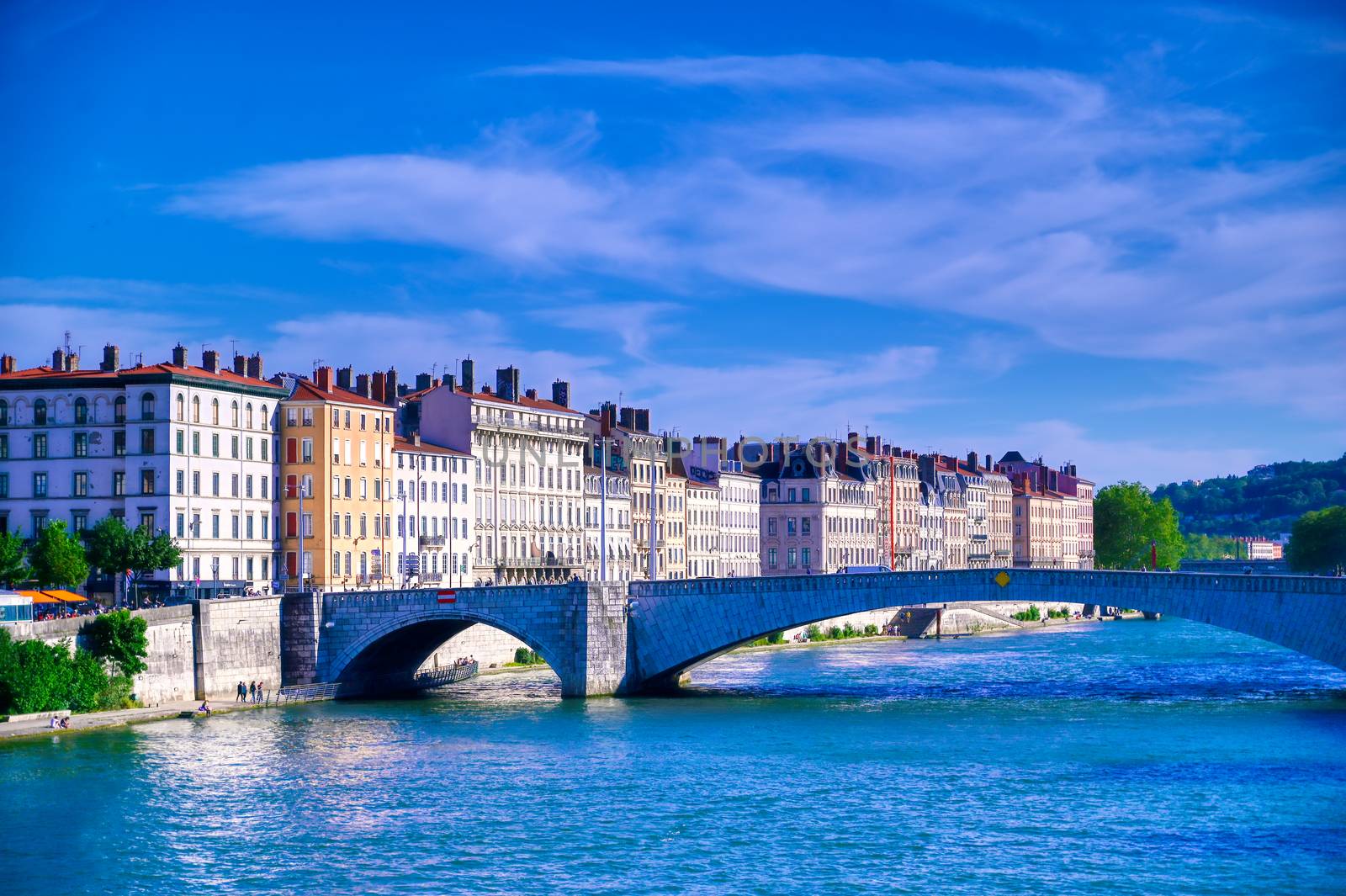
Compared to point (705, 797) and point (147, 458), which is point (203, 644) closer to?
point (147, 458)

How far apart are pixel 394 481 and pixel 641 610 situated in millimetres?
18542

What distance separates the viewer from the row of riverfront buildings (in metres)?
69.1

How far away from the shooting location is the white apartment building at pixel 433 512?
80.6m

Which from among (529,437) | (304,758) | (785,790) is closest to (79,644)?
(304,758)

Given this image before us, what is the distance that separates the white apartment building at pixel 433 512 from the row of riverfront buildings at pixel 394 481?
112mm

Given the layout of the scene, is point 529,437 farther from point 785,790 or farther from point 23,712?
point 785,790

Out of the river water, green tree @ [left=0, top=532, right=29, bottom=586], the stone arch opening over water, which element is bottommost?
the river water

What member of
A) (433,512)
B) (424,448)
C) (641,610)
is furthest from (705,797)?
(424,448)

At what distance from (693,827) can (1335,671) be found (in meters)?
44.0

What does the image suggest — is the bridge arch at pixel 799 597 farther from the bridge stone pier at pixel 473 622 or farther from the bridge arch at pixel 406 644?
the bridge arch at pixel 406 644

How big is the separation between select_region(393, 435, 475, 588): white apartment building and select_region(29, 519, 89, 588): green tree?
16.6 m

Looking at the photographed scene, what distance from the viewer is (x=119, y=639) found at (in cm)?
5578

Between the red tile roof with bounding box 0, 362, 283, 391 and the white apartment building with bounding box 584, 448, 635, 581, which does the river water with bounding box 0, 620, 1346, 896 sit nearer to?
the red tile roof with bounding box 0, 362, 283, 391

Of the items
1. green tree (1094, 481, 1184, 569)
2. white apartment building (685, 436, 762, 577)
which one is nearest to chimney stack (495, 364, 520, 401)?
white apartment building (685, 436, 762, 577)
